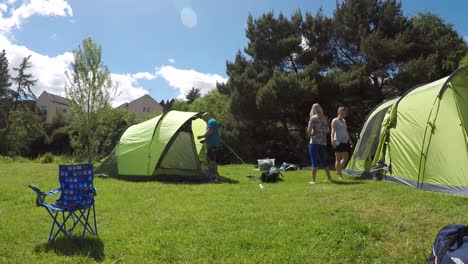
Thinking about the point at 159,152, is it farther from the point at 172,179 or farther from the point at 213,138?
the point at 213,138

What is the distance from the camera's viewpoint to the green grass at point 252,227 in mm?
3900

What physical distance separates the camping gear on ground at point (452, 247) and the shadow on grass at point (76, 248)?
3.15 m

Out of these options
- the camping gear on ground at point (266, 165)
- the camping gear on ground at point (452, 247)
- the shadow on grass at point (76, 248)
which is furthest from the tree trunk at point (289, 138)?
the camping gear on ground at point (452, 247)

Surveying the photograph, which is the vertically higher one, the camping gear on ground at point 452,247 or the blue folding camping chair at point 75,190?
the blue folding camping chair at point 75,190

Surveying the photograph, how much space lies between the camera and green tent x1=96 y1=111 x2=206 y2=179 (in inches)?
388

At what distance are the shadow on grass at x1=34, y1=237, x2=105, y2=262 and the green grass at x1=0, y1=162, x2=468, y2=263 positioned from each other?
0.5 inches


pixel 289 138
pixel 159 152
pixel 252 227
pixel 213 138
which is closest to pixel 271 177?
pixel 213 138

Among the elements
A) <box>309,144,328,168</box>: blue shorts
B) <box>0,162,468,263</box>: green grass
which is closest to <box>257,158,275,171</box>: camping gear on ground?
<box>309,144,328,168</box>: blue shorts

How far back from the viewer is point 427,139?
6988mm

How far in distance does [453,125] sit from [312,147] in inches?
110

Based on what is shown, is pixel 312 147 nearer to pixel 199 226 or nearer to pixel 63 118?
pixel 199 226

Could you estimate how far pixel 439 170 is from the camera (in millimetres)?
6570

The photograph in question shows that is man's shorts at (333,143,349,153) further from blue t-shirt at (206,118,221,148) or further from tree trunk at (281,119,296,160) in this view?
tree trunk at (281,119,296,160)

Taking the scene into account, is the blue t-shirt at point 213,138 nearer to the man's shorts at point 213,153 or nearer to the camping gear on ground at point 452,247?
the man's shorts at point 213,153
